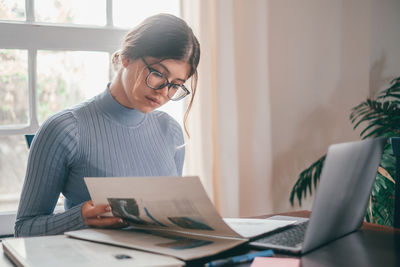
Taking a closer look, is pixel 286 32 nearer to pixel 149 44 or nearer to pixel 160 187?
pixel 149 44

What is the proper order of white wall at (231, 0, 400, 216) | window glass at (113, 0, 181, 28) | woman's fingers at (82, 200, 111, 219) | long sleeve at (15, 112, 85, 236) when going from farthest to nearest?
white wall at (231, 0, 400, 216)
window glass at (113, 0, 181, 28)
long sleeve at (15, 112, 85, 236)
woman's fingers at (82, 200, 111, 219)

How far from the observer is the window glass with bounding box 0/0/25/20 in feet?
6.30

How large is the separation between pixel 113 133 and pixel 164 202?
0.60 metres

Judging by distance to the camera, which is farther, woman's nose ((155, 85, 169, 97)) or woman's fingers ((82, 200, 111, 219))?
woman's nose ((155, 85, 169, 97))

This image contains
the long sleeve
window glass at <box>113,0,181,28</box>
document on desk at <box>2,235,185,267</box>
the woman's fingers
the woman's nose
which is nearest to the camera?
document on desk at <box>2,235,185,267</box>

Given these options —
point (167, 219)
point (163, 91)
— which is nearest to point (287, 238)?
point (167, 219)

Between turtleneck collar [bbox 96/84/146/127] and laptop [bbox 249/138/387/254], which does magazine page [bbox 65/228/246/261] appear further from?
turtleneck collar [bbox 96/84/146/127]

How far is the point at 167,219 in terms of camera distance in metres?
0.89

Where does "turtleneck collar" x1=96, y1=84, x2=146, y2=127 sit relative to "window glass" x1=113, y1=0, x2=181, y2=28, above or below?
below

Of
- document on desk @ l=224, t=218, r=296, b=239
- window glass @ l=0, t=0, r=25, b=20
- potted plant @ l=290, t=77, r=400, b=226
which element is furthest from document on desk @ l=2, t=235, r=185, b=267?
potted plant @ l=290, t=77, r=400, b=226

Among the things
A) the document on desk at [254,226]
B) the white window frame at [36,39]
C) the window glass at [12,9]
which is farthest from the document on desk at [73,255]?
the window glass at [12,9]

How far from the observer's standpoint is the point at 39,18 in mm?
1987

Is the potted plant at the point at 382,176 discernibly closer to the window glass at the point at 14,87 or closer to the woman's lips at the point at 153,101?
the woman's lips at the point at 153,101

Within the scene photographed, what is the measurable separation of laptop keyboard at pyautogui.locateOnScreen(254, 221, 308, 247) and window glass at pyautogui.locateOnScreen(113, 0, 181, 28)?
55.2 inches
